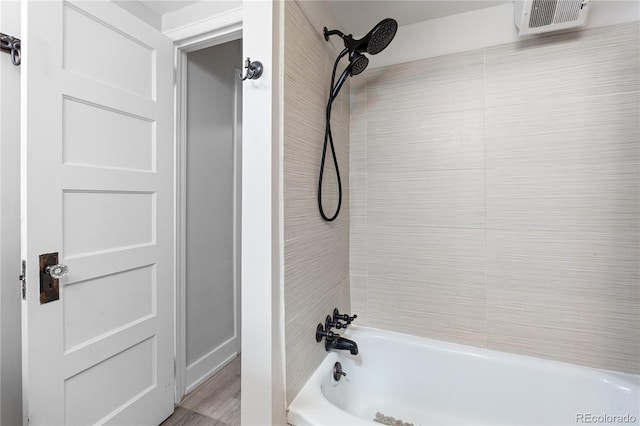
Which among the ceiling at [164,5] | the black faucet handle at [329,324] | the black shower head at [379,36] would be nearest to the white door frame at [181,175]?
the ceiling at [164,5]

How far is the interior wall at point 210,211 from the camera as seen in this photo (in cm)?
205

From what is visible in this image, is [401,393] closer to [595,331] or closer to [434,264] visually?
[434,264]

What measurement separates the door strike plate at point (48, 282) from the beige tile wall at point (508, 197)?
4.52 ft

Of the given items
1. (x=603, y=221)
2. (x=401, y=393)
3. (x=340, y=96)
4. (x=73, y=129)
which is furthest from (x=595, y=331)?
(x=73, y=129)

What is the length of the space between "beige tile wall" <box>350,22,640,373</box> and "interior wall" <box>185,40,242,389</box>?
106 cm

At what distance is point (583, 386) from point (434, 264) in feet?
2.57

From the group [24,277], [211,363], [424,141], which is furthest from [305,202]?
[211,363]

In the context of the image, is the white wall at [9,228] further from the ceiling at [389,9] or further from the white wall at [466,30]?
the white wall at [466,30]

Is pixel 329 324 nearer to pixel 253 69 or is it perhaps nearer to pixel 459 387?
pixel 459 387

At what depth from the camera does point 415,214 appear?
1.68 m

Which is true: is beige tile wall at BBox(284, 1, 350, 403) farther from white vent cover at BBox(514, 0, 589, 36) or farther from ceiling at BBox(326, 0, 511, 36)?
white vent cover at BBox(514, 0, 589, 36)

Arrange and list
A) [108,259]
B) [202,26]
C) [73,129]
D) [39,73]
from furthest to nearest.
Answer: [202,26]
[108,259]
[73,129]
[39,73]

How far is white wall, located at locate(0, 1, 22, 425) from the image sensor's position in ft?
4.12

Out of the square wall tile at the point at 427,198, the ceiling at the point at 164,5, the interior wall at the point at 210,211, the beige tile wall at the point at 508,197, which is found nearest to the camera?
the beige tile wall at the point at 508,197
